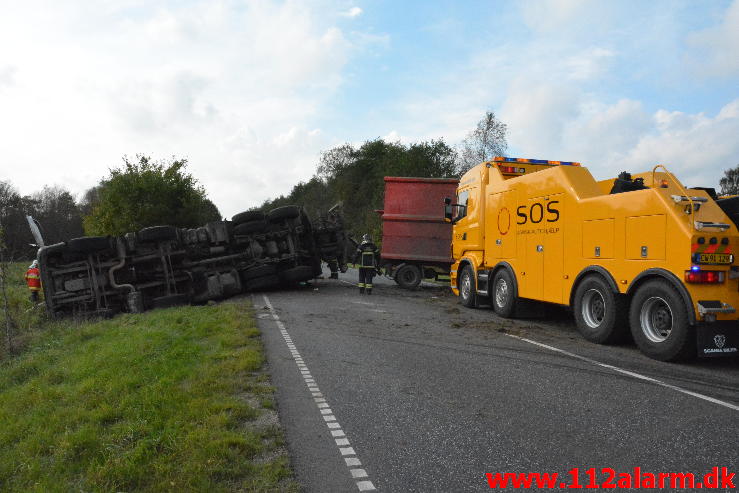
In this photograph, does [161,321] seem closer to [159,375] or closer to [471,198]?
[159,375]

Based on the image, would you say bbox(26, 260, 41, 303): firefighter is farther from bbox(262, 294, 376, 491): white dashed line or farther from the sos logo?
the sos logo

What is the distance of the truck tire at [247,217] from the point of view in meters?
14.8

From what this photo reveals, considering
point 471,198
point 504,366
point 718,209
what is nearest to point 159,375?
point 504,366

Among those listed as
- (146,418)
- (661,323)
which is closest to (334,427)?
(146,418)

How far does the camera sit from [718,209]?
6.42 metres

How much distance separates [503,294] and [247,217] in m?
7.75

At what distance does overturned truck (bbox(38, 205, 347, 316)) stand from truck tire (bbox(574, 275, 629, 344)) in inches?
348

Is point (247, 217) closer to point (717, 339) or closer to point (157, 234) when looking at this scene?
point (157, 234)

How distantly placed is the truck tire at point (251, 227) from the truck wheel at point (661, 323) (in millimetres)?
10361

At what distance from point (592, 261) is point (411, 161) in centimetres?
3492

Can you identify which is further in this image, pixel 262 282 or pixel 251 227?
pixel 251 227

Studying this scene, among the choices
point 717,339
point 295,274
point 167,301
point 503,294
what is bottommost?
point 167,301

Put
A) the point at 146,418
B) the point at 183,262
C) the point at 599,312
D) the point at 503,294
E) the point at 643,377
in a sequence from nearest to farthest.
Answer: the point at 146,418, the point at 643,377, the point at 599,312, the point at 503,294, the point at 183,262

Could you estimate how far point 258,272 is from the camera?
14656 mm
